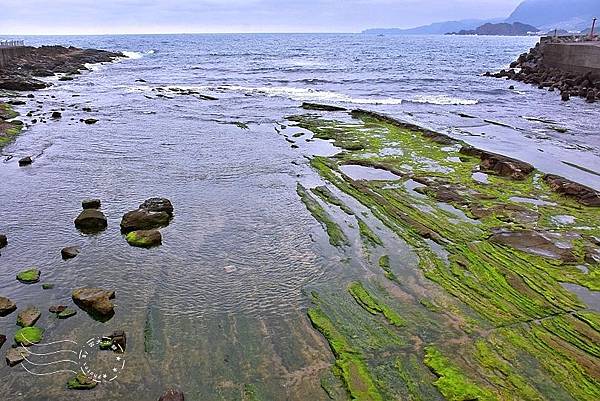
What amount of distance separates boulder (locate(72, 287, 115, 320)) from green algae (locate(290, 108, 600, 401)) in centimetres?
392

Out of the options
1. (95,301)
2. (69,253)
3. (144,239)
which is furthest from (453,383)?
(69,253)

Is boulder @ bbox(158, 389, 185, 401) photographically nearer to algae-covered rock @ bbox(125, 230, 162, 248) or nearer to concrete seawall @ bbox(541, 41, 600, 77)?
algae-covered rock @ bbox(125, 230, 162, 248)

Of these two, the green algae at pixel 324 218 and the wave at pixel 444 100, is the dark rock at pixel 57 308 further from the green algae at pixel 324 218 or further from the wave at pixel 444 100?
the wave at pixel 444 100

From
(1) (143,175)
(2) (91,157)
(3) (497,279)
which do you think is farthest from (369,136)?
(3) (497,279)

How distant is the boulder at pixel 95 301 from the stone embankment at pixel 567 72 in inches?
1531

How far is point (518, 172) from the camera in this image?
1633 centimetres

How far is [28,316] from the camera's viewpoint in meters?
8.35

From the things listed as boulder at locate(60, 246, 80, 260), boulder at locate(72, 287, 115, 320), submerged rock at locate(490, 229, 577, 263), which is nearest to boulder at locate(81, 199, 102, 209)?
boulder at locate(60, 246, 80, 260)

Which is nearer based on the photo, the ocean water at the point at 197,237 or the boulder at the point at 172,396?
the boulder at the point at 172,396

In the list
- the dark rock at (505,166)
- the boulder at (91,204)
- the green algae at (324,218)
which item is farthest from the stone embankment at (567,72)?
the boulder at (91,204)

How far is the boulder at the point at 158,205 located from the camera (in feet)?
42.5

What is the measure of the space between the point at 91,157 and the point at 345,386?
1579 cm

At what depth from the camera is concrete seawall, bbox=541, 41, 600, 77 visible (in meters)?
43.4

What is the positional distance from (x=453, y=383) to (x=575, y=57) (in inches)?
→ 1998
